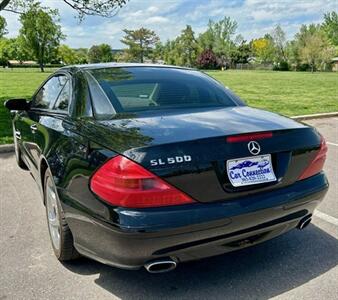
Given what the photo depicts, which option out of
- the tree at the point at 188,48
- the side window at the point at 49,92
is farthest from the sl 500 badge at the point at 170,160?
the tree at the point at 188,48

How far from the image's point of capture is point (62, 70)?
400cm

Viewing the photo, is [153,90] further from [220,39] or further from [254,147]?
[220,39]

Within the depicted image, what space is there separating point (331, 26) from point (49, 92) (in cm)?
10149

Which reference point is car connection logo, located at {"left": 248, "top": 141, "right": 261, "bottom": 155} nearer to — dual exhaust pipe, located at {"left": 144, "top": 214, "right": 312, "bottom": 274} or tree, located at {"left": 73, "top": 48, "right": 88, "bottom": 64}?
dual exhaust pipe, located at {"left": 144, "top": 214, "right": 312, "bottom": 274}

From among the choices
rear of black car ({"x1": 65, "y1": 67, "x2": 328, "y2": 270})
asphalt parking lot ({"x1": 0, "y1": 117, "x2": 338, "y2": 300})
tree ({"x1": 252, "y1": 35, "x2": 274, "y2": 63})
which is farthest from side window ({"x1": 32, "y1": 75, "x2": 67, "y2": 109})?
tree ({"x1": 252, "y1": 35, "x2": 274, "y2": 63})

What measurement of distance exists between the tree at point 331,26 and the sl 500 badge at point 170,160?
99067 millimetres

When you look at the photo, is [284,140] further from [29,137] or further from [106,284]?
[29,137]

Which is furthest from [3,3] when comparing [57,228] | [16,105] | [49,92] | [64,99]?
[57,228]

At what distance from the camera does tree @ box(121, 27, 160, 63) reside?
10181 cm

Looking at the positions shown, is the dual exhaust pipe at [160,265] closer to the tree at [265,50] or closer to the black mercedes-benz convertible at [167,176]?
the black mercedes-benz convertible at [167,176]

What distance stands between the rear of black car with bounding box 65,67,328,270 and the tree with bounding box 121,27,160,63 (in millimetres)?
101347

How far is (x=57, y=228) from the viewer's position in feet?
10.3

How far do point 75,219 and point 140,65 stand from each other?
1.88 meters

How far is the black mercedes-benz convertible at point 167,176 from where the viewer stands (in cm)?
226
